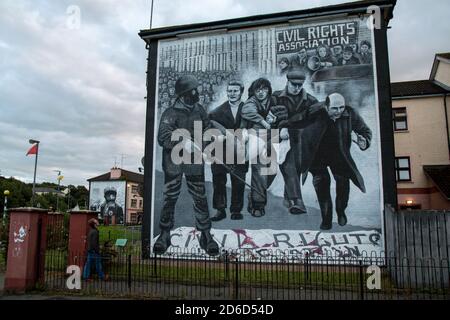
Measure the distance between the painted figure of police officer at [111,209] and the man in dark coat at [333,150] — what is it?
→ 61.6 metres

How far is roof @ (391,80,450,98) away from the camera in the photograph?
25.1m

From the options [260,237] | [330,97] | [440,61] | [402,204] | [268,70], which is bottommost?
[260,237]

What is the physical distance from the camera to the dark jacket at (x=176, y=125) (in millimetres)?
18078

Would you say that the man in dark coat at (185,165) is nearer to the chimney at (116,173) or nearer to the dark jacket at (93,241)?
the dark jacket at (93,241)

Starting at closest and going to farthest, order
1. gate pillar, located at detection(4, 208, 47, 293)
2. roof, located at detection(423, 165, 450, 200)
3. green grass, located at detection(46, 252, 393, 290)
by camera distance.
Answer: gate pillar, located at detection(4, 208, 47, 293), green grass, located at detection(46, 252, 393, 290), roof, located at detection(423, 165, 450, 200)

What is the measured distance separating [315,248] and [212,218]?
4416mm

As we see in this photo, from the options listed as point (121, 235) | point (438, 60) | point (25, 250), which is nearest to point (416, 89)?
point (438, 60)

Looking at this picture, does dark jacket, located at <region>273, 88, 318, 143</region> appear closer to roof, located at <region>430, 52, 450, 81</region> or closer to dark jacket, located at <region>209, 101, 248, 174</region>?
dark jacket, located at <region>209, 101, 248, 174</region>

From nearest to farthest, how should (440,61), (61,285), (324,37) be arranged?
(61,285) → (324,37) → (440,61)

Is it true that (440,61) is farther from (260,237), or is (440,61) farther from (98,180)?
(98,180)

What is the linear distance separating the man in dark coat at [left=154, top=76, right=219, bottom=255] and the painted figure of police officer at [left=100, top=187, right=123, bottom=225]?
5798 centimetres

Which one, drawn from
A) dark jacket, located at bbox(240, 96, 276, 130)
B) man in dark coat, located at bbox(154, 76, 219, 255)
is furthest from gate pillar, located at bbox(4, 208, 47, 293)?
dark jacket, located at bbox(240, 96, 276, 130)

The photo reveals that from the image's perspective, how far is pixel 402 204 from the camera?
2475 centimetres
